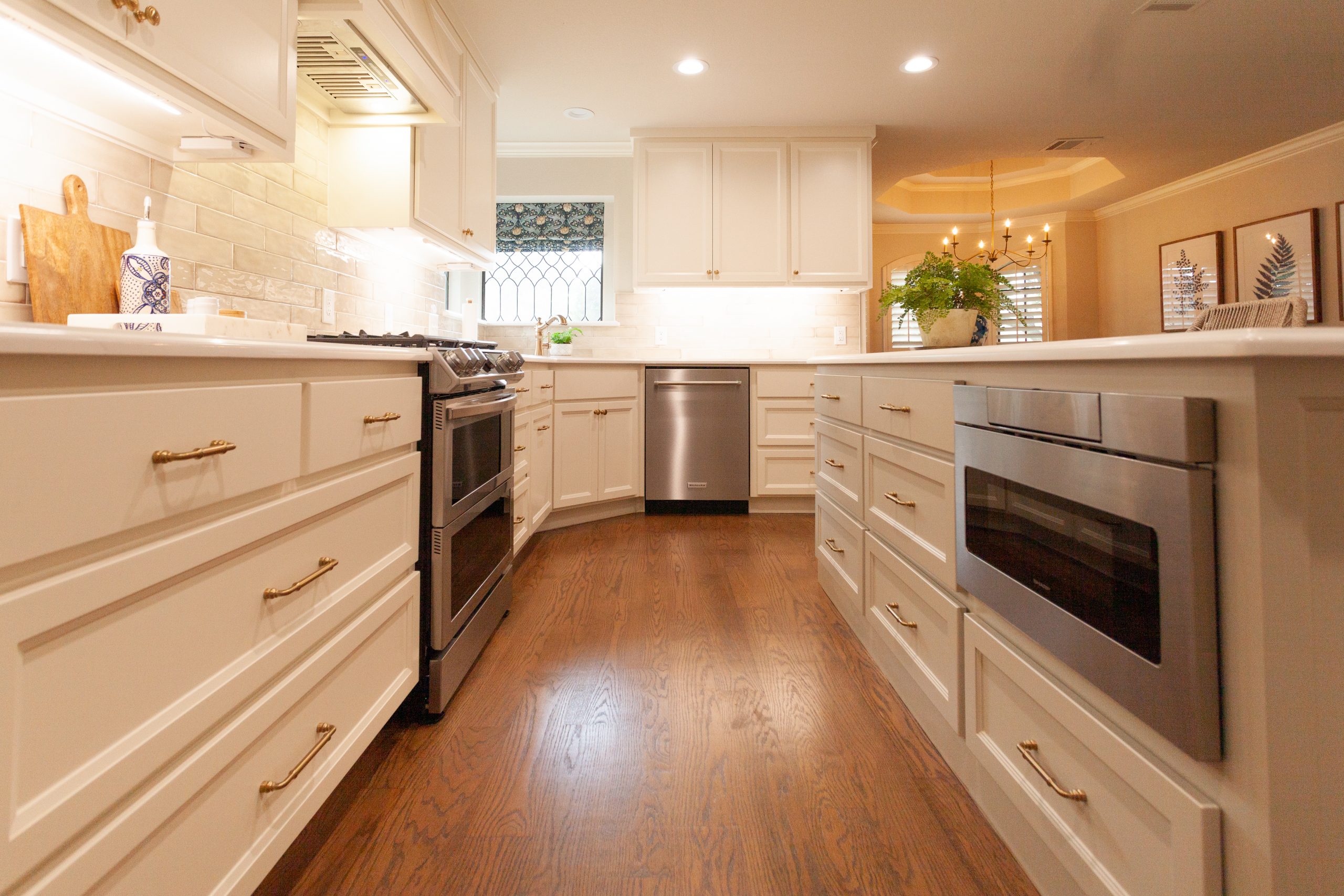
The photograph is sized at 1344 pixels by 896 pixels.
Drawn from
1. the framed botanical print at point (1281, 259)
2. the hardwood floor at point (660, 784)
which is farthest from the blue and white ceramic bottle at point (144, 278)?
the framed botanical print at point (1281, 259)

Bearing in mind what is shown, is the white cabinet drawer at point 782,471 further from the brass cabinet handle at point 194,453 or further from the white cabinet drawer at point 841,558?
the brass cabinet handle at point 194,453

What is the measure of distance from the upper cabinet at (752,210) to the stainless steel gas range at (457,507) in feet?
7.74

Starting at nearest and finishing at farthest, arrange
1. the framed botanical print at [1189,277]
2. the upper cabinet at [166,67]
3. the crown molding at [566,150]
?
the upper cabinet at [166,67], the crown molding at [566,150], the framed botanical print at [1189,277]

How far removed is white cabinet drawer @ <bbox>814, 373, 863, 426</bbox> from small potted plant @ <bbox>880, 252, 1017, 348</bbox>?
0.26 meters

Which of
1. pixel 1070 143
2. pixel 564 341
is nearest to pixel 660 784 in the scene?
pixel 564 341

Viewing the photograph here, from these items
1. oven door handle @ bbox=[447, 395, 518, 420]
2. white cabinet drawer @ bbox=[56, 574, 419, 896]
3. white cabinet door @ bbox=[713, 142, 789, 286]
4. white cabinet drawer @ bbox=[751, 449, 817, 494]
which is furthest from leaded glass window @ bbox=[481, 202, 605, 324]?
white cabinet drawer @ bbox=[56, 574, 419, 896]

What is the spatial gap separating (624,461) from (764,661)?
6.90ft

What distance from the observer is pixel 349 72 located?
6.86 feet

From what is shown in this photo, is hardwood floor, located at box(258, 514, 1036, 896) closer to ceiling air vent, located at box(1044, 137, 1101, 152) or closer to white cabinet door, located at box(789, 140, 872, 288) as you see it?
white cabinet door, located at box(789, 140, 872, 288)

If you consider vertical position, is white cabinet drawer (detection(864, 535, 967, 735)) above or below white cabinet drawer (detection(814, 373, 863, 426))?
below

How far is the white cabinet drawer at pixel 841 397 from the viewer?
76.8 inches

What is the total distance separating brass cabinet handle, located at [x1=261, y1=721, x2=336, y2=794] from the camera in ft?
2.89

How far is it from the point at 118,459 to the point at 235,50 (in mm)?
1186

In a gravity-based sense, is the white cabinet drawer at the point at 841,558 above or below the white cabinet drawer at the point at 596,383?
below
